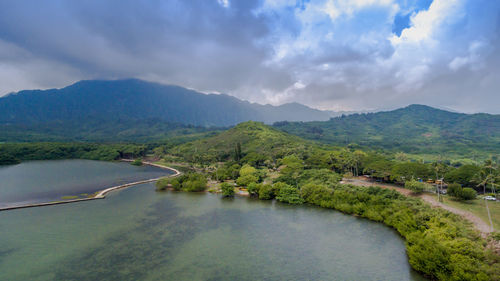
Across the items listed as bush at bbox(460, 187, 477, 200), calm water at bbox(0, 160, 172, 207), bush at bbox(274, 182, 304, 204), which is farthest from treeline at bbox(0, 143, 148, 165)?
bush at bbox(460, 187, 477, 200)

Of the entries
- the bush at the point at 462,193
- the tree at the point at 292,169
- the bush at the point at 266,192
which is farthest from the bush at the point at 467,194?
the bush at the point at 266,192

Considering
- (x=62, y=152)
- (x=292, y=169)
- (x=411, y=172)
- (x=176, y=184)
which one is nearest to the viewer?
(x=411, y=172)

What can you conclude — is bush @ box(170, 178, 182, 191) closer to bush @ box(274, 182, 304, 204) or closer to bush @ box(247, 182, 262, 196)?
bush @ box(247, 182, 262, 196)

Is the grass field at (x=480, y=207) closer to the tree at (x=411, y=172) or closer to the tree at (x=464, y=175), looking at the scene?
the tree at (x=464, y=175)

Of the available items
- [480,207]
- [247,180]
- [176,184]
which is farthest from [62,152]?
[480,207]

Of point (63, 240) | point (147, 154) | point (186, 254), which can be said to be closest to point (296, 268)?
point (186, 254)

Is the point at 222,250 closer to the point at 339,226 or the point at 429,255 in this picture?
the point at 339,226

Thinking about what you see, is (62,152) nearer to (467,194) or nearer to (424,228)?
(424,228)
